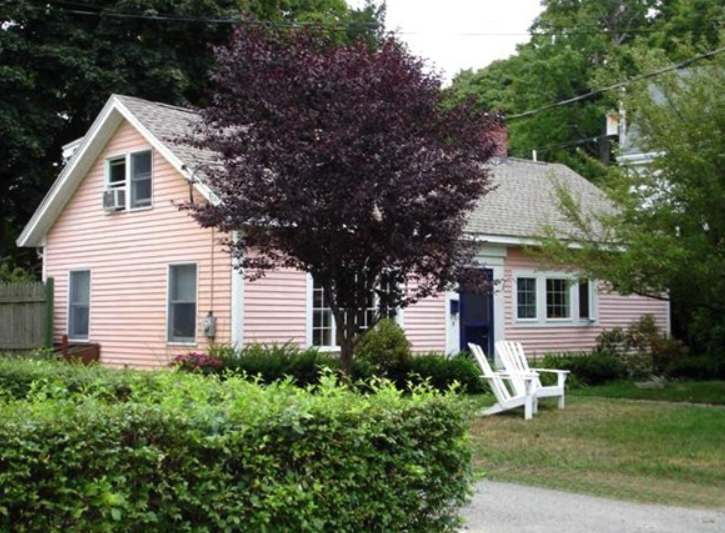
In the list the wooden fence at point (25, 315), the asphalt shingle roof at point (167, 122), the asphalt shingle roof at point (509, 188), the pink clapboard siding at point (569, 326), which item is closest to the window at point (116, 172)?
the asphalt shingle roof at point (167, 122)

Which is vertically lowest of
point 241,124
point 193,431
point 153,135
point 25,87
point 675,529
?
point 675,529

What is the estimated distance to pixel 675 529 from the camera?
7273 millimetres

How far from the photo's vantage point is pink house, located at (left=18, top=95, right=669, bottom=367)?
55.2 feet

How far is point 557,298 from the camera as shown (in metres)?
21.8

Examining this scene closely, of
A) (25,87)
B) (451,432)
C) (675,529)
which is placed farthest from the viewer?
(25,87)

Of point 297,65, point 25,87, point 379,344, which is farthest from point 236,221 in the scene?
point 25,87

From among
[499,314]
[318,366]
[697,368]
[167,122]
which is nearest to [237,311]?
[318,366]

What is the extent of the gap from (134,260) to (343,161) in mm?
8993

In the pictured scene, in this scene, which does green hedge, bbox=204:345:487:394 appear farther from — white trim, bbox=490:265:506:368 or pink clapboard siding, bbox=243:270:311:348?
white trim, bbox=490:265:506:368

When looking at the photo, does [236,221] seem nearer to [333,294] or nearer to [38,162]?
[333,294]

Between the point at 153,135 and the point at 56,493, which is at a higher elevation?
the point at 153,135

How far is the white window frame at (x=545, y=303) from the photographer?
20656mm

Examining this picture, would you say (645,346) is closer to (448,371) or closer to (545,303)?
(545,303)

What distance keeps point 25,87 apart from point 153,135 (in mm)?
9896
